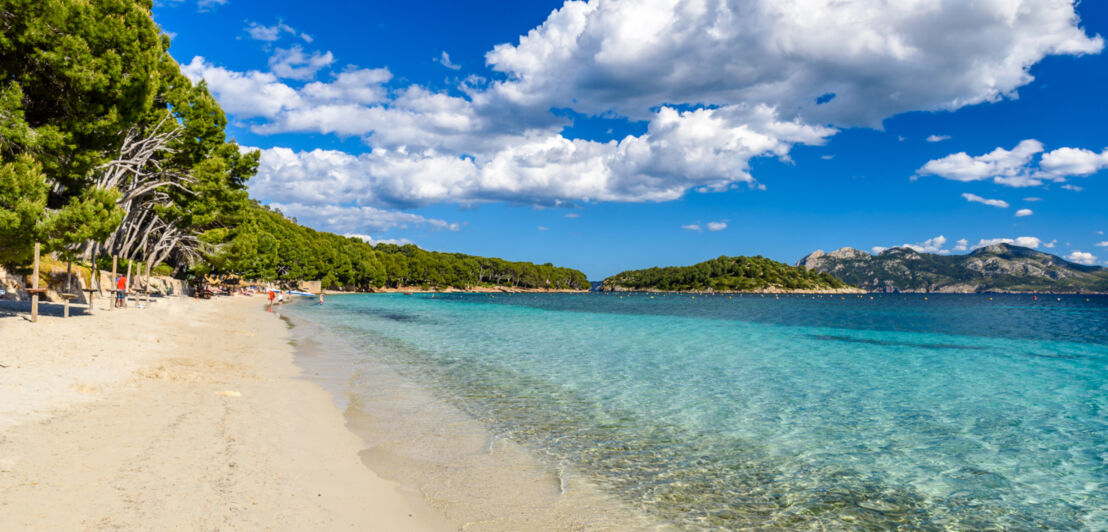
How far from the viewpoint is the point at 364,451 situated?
9695mm

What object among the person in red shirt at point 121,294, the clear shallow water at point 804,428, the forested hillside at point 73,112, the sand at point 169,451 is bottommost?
the clear shallow water at point 804,428

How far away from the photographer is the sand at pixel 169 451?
19.2 ft

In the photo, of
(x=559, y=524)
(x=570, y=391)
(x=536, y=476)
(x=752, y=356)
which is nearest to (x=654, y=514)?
(x=559, y=524)

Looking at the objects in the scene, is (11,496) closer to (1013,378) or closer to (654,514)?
(654,514)

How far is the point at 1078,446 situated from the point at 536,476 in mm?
12279

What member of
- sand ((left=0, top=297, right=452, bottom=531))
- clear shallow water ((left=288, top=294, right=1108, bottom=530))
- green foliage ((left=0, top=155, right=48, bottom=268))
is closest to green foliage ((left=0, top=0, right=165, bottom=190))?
green foliage ((left=0, top=155, right=48, bottom=268))

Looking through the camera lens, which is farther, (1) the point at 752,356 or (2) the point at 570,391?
(1) the point at 752,356

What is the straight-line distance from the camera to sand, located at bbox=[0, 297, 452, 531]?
19.2 feet

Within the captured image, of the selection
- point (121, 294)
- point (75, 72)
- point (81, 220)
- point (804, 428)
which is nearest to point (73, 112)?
point (75, 72)

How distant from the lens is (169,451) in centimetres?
786

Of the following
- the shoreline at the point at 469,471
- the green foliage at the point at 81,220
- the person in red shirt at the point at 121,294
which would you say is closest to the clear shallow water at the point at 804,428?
the shoreline at the point at 469,471

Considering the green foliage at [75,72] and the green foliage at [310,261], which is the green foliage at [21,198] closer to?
the green foliage at [75,72]

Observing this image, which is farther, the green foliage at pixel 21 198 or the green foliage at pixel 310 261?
the green foliage at pixel 310 261

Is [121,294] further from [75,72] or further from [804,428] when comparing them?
[804,428]
